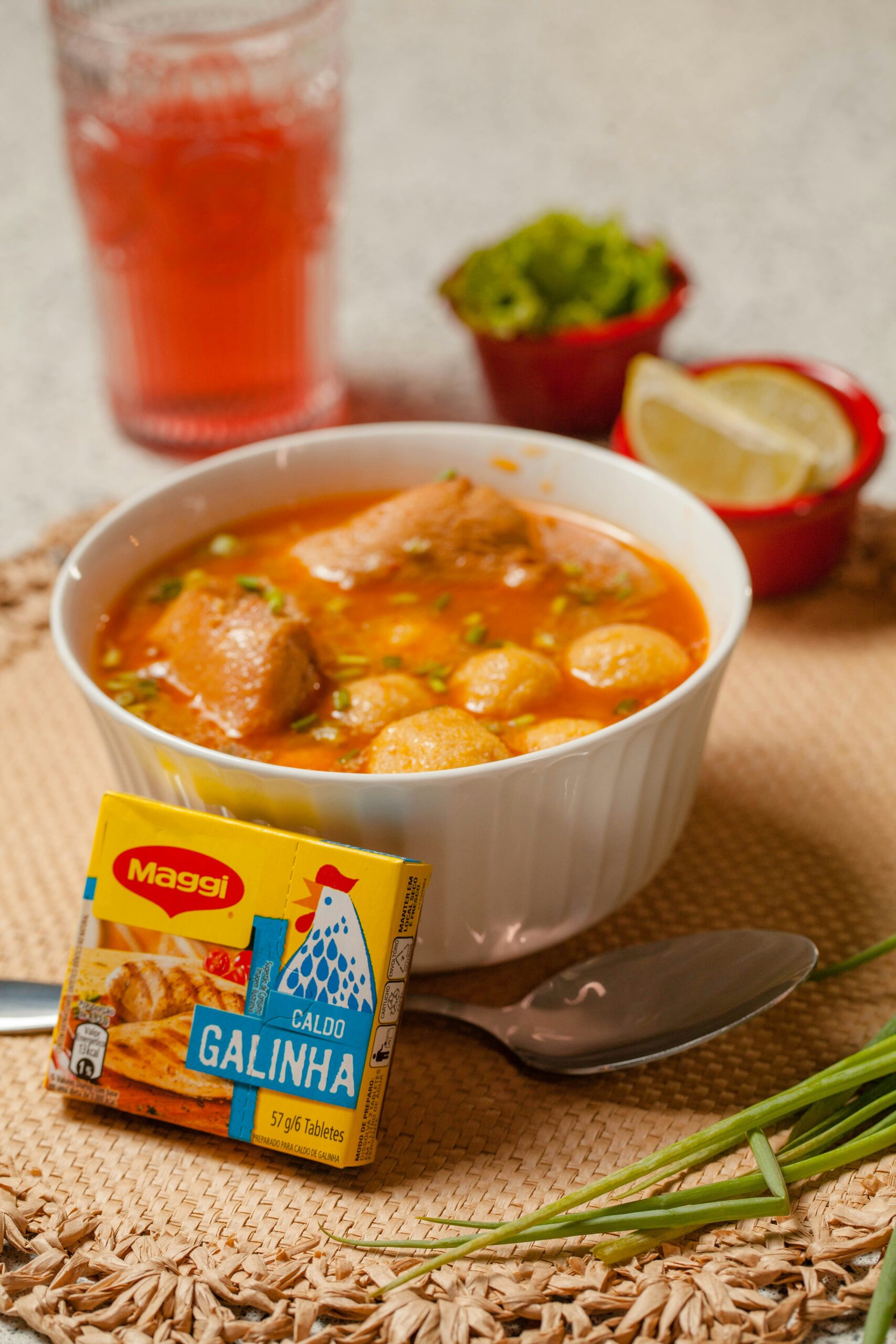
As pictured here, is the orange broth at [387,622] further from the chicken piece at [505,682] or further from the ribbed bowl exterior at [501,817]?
the ribbed bowl exterior at [501,817]

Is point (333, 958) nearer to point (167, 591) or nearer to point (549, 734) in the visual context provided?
point (549, 734)

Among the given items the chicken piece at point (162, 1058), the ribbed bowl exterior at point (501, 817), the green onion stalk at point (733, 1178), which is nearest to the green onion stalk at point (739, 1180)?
the green onion stalk at point (733, 1178)

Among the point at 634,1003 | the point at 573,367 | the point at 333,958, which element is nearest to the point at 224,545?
the point at 333,958

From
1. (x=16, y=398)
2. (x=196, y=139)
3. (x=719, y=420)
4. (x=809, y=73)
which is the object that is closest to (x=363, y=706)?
(x=719, y=420)

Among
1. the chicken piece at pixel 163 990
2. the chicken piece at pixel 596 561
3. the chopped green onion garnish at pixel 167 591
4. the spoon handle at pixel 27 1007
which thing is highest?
the chicken piece at pixel 596 561

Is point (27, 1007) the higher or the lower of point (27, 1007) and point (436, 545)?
the lower

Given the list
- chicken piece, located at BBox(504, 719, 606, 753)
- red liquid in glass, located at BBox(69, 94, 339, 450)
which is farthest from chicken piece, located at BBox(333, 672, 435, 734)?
red liquid in glass, located at BBox(69, 94, 339, 450)

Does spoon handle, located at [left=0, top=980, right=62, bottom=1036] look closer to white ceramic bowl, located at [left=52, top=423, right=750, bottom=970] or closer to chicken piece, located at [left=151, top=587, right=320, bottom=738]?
white ceramic bowl, located at [left=52, top=423, right=750, bottom=970]
